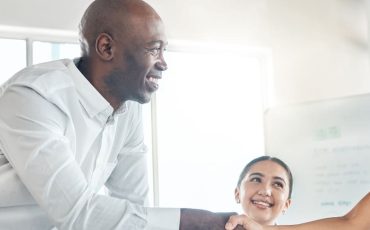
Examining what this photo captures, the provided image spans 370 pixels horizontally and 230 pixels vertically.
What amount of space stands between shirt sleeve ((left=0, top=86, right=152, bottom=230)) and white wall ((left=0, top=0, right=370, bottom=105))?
9.25 ft

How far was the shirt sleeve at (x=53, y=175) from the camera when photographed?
1.26 m

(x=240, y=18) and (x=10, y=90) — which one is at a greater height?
(x=240, y=18)

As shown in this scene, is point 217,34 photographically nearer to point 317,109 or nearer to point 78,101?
point 317,109

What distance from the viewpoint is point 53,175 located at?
1254 mm

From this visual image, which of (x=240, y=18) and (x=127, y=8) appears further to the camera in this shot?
(x=240, y=18)

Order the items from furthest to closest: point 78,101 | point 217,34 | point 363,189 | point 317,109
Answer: point 217,34
point 317,109
point 363,189
point 78,101

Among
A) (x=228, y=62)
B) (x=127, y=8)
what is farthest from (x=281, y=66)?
(x=127, y=8)

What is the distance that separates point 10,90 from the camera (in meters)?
1.33

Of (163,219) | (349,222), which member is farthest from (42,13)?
(163,219)

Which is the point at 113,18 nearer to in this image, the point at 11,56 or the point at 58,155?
the point at 58,155

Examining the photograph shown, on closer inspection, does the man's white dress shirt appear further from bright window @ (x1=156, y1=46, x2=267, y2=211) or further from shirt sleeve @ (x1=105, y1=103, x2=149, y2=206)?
bright window @ (x1=156, y1=46, x2=267, y2=211)

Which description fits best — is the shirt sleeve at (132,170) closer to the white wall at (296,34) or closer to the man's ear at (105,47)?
the man's ear at (105,47)

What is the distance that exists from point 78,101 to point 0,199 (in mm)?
283

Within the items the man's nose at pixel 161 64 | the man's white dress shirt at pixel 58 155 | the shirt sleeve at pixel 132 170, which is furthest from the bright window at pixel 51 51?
the man's nose at pixel 161 64
